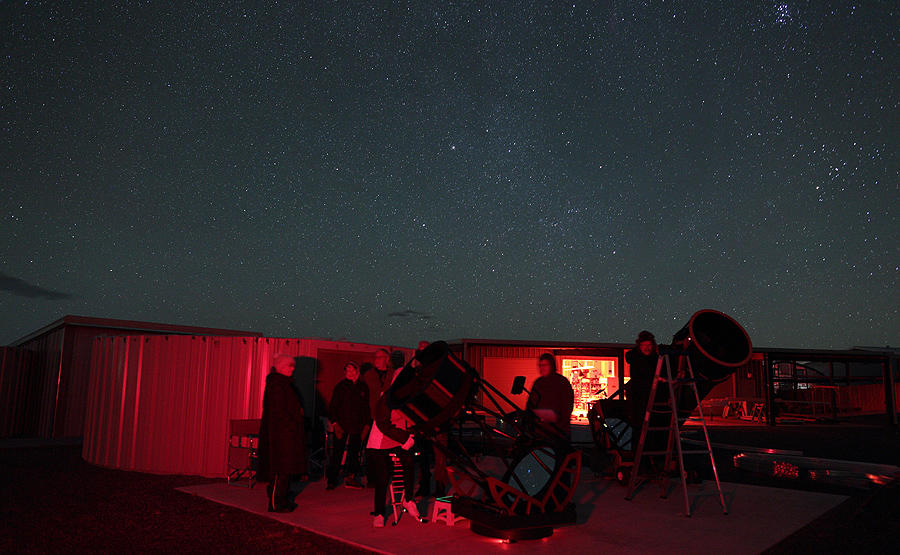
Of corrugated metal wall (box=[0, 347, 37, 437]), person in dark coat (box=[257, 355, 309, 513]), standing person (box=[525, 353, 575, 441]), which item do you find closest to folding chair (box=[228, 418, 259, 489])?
person in dark coat (box=[257, 355, 309, 513])

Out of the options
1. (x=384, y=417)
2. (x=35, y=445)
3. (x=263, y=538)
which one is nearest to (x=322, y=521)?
(x=263, y=538)

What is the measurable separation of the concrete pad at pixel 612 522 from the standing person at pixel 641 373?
3.58ft

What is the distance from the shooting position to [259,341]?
→ 31.1ft

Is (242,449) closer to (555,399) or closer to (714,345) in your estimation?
(555,399)

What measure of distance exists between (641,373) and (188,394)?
6.94 meters

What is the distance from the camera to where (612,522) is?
627 cm

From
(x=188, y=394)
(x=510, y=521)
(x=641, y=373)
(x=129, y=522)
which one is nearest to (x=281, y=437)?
(x=129, y=522)

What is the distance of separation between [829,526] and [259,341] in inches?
312

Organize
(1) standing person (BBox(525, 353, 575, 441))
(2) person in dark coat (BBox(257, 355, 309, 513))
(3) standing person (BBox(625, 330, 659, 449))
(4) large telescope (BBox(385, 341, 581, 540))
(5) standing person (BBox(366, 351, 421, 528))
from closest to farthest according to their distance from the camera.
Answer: (4) large telescope (BBox(385, 341, 581, 540)) < (5) standing person (BBox(366, 351, 421, 528)) < (2) person in dark coat (BBox(257, 355, 309, 513)) < (1) standing person (BBox(525, 353, 575, 441)) < (3) standing person (BBox(625, 330, 659, 449))

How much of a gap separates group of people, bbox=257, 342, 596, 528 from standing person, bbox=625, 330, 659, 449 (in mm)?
1377

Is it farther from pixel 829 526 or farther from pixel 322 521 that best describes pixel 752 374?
pixel 322 521

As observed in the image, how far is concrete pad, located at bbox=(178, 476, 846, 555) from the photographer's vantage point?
534 cm

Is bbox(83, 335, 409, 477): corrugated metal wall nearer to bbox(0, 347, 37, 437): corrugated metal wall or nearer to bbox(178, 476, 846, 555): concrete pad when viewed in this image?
bbox(178, 476, 846, 555): concrete pad

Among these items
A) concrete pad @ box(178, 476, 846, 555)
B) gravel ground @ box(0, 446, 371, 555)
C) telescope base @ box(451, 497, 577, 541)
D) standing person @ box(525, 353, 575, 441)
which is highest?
standing person @ box(525, 353, 575, 441)
